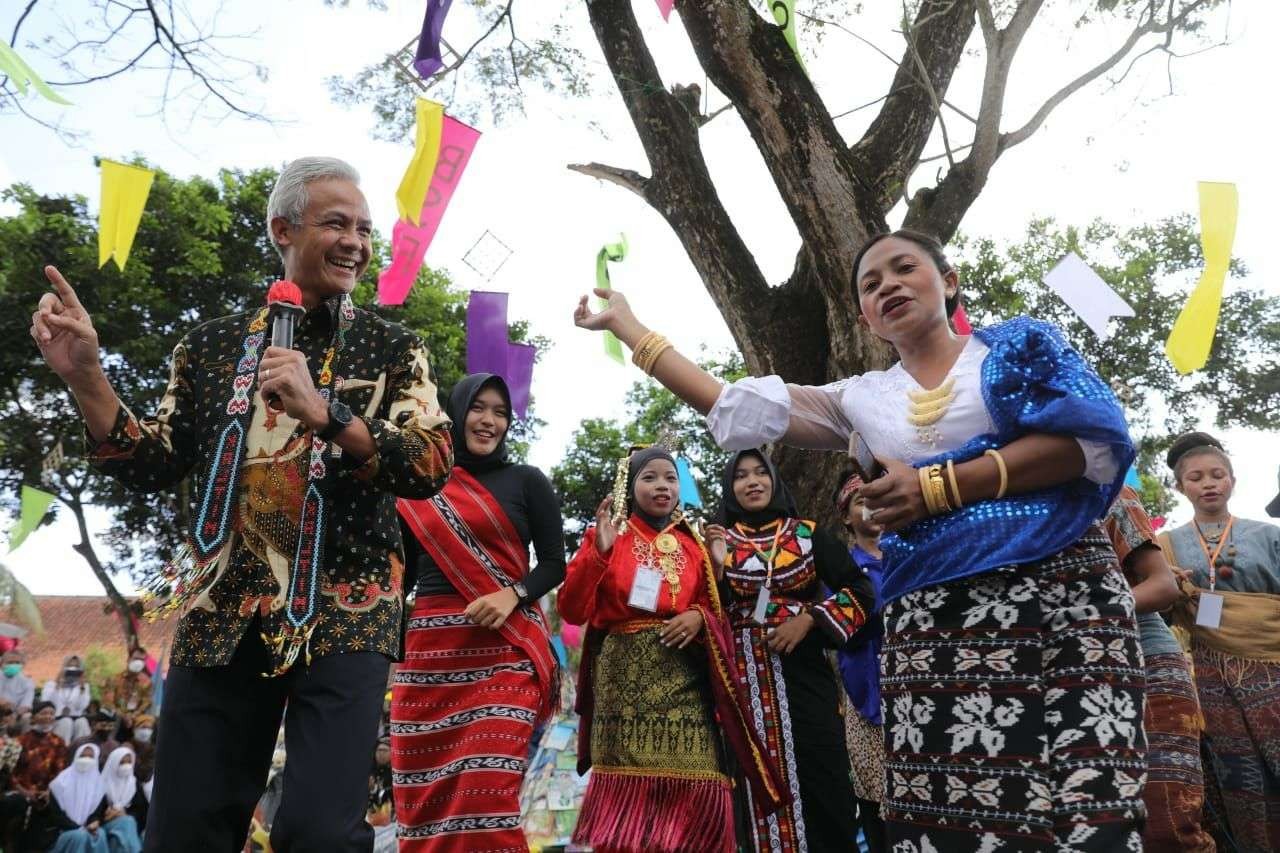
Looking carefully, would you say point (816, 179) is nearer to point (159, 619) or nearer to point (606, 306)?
point (606, 306)

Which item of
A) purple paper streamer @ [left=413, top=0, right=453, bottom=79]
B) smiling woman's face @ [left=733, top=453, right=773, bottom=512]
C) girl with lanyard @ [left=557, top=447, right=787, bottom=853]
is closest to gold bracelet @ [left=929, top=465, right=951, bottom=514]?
girl with lanyard @ [left=557, top=447, right=787, bottom=853]

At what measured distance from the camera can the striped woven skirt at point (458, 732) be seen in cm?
382

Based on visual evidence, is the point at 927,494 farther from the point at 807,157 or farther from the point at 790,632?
the point at 807,157

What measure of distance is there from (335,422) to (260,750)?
789mm

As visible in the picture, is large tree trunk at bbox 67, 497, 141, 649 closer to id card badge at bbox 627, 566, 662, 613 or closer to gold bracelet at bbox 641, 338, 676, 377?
id card badge at bbox 627, 566, 662, 613

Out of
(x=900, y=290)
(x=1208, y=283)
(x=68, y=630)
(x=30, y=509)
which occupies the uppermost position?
(x=68, y=630)

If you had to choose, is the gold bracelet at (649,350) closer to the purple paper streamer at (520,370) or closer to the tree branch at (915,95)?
the purple paper streamer at (520,370)

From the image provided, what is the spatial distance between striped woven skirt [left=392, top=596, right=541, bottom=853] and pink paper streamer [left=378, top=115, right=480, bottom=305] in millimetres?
2857

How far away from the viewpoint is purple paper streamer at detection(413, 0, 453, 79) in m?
6.01

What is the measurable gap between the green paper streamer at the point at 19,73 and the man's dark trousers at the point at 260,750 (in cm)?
310

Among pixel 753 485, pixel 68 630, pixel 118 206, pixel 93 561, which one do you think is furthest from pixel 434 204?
pixel 68 630

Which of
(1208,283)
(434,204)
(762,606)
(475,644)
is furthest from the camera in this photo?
(434,204)

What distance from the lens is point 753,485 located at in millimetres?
5051

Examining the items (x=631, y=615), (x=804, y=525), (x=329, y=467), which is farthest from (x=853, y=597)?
(x=329, y=467)
